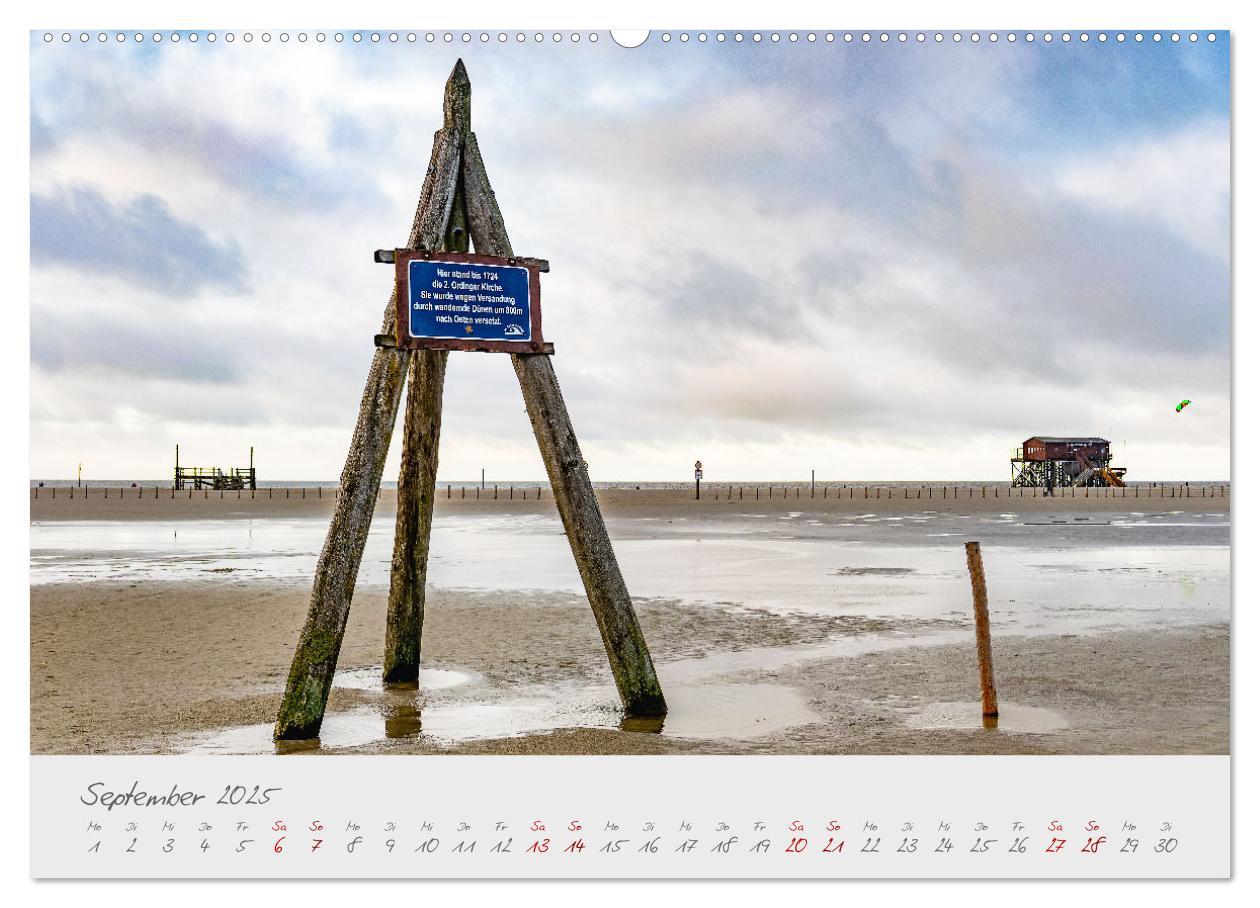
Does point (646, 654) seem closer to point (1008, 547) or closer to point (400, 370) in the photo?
point (400, 370)

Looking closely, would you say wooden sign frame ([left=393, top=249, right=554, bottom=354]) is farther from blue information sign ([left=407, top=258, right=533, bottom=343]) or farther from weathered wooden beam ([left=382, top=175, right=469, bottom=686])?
weathered wooden beam ([left=382, top=175, right=469, bottom=686])

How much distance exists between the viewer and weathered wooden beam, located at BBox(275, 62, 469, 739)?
641 centimetres

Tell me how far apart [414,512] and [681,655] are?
340 centimetres

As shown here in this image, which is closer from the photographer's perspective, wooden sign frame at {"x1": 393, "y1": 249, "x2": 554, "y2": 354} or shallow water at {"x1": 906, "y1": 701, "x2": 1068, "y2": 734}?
wooden sign frame at {"x1": 393, "y1": 249, "x2": 554, "y2": 354}

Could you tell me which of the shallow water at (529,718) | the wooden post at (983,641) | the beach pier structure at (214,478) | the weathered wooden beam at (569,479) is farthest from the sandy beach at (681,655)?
the beach pier structure at (214,478)

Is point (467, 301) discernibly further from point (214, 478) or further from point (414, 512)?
point (214, 478)

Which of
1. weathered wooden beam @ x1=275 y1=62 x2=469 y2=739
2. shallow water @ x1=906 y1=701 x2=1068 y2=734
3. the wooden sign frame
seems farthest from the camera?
shallow water @ x1=906 y1=701 x2=1068 y2=734

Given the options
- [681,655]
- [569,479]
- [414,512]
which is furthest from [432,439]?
[681,655]

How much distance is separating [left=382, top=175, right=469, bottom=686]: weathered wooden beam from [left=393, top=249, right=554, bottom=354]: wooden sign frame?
4.59ft

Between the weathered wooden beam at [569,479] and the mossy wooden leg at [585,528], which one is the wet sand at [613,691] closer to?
the mossy wooden leg at [585,528]

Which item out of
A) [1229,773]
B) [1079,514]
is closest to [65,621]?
[1229,773]

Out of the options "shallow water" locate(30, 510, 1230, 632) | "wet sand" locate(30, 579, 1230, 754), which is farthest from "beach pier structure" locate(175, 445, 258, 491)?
"wet sand" locate(30, 579, 1230, 754)
